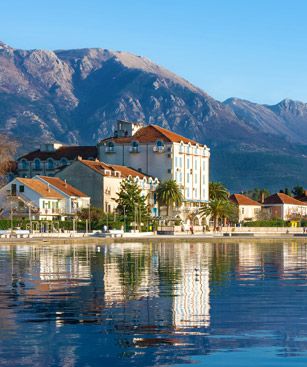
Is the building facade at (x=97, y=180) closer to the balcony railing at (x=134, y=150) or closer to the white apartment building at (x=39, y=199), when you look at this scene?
the white apartment building at (x=39, y=199)

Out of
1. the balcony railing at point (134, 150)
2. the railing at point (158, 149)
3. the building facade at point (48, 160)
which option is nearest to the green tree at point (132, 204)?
the railing at point (158, 149)

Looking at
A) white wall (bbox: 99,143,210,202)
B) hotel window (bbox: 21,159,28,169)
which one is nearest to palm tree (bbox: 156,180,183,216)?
white wall (bbox: 99,143,210,202)

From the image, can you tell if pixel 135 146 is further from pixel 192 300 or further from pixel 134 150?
pixel 192 300

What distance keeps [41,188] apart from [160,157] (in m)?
35.2

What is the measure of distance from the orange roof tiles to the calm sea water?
83970 millimetres

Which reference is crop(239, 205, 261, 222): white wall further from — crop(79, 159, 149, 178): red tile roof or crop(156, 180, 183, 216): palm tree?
crop(156, 180, 183, 216): palm tree

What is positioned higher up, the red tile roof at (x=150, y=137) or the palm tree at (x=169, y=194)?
the red tile roof at (x=150, y=137)

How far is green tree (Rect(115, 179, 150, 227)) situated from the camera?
13850 cm

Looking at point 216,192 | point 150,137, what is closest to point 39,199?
point 150,137

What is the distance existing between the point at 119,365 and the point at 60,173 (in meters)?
129

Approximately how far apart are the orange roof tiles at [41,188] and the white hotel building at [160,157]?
29.7 m

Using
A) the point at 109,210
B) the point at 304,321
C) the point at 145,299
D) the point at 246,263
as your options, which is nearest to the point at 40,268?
the point at 246,263

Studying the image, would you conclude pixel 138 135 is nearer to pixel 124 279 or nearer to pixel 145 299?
pixel 124 279

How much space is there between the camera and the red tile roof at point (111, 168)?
147m
